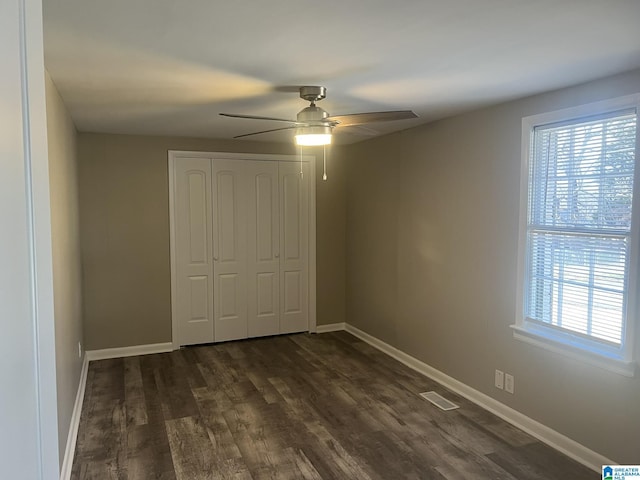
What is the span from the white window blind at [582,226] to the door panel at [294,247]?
9.61 feet

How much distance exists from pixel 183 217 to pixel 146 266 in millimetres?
642

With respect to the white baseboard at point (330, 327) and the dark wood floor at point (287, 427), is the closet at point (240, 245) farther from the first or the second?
the dark wood floor at point (287, 427)

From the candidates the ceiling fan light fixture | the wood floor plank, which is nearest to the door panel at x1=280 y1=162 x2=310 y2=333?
the wood floor plank

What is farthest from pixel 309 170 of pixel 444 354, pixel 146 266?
pixel 444 354

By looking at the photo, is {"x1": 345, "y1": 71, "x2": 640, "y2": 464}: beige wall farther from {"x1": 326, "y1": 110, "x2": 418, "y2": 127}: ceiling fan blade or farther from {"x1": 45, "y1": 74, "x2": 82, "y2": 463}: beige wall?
{"x1": 45, "y1": 74, "x2": 82, "y2": 463}: beige wall

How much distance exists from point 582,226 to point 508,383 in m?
1.26

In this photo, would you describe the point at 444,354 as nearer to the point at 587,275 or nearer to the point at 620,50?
the point at 587,275

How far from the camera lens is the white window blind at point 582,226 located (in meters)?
2.67

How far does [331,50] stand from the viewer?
2.23 metres

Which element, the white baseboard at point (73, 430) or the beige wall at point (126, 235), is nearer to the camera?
the white baseboard at point (73, 430)

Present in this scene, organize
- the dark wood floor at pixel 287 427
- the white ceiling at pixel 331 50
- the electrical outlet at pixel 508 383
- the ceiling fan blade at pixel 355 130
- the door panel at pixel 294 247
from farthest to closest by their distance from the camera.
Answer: the door panel at pixel 294 247
the electrical outlet at pixel 508 383
the ceiling fan blade at pixel 355 130
the dark wood floor at pixel 287 427
the white ceiling at pixel 331 50

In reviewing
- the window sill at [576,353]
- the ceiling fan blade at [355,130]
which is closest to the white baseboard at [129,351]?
the ceiling fan blade at [355,130]

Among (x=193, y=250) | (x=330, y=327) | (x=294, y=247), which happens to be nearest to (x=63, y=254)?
(x=193, y=250)

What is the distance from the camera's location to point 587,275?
2.88 metres
